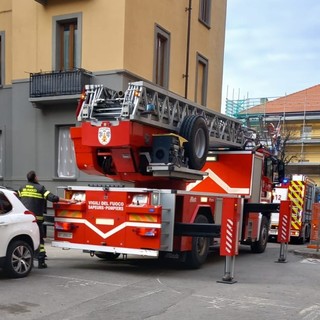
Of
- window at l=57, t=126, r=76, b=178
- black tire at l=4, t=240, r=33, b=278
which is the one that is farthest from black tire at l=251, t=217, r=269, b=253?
window at l=57, t=126, r=76, b=178

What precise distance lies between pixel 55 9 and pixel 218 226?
11611mm

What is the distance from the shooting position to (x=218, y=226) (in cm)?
845

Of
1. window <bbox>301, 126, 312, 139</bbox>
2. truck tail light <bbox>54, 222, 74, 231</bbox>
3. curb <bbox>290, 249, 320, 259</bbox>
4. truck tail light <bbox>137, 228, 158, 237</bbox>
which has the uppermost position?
window <bbox>301, 126, 312, 139</bbox>

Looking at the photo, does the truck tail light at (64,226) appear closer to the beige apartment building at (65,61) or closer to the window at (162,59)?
the beige apartment building at (65,61)

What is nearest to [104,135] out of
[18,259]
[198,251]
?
[18,259]

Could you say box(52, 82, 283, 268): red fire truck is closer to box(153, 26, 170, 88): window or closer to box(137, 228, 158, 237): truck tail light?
box(137, 228, 158, 237): truck tail light

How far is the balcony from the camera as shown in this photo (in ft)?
51.1

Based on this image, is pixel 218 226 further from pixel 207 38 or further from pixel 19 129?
pixel 207 38

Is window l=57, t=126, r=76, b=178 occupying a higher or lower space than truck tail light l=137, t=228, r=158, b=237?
higher

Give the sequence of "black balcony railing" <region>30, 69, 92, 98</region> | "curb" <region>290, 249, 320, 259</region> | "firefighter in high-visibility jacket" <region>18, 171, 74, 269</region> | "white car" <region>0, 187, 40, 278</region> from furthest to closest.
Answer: "black balcony railing" <region>30, 69, 92, 98</region>, "curb" <region>290, 249, 320, 259</region>, "firefighter in high-visibility jacket" <region>18, 171, 74, 269</region>, "white car" <region>0, 187, 40, 278</region>

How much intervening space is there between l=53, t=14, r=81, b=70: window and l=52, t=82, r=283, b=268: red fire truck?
797 cm

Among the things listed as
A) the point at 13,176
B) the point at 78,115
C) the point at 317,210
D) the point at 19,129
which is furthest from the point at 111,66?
the point at 317,210

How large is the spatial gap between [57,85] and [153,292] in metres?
10.4

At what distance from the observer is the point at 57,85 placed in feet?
52.3
